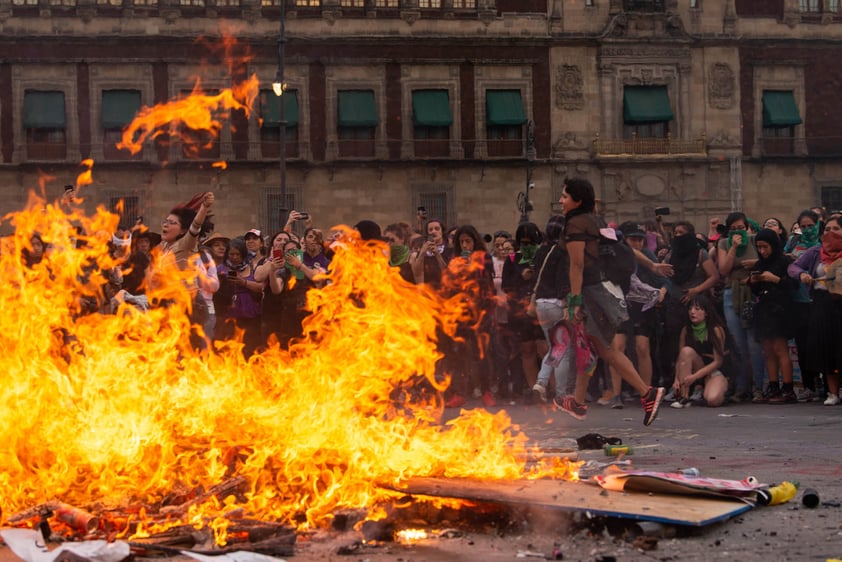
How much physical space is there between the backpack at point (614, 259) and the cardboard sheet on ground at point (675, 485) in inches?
168

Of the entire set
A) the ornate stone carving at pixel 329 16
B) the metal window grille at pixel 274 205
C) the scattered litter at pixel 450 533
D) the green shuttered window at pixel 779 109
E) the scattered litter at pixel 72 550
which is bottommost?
the scattered litter at pixel 450 533

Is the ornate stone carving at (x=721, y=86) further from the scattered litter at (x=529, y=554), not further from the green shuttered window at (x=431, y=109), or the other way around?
the scattered litter at (x=529, y=554)

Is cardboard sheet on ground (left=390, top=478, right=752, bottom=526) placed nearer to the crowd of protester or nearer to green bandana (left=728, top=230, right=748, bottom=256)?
the crowd of protester

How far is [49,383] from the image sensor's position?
7320mm

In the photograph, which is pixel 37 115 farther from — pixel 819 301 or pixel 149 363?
pixel 149 363

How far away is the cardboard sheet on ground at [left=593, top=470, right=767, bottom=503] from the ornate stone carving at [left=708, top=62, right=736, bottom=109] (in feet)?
121

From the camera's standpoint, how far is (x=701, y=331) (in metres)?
14.2

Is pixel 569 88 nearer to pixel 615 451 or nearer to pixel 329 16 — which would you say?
pixel 329 16

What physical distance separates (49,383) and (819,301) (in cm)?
912

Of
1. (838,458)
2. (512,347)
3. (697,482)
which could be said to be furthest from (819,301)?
(697,482)

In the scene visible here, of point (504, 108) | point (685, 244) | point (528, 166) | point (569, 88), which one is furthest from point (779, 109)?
point (685, 244)

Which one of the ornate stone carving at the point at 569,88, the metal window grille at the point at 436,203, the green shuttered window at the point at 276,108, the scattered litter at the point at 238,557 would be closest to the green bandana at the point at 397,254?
the scattered litter at the point at 238,557

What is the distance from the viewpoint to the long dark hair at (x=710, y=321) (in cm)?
1411

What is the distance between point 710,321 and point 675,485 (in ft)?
24.8
